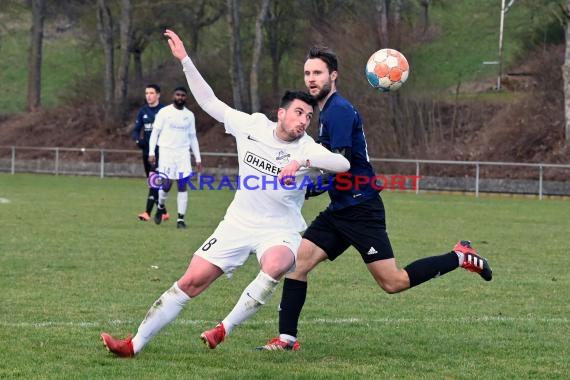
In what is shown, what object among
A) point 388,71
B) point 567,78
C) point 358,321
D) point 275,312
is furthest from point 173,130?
point 567,78

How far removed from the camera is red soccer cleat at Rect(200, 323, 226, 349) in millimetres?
6523

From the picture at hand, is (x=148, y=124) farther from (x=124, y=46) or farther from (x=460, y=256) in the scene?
(x=124, y=46)

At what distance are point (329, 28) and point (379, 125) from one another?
15.4ft

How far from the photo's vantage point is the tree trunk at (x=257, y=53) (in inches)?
1531

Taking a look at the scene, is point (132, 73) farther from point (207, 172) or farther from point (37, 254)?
point (37, 254)

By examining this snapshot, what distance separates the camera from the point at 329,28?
37.7m

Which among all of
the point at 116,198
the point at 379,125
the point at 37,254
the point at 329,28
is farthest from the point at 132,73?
the point at 37,254

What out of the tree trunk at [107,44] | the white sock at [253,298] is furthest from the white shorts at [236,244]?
Answer: the tree trunk at [107,44]

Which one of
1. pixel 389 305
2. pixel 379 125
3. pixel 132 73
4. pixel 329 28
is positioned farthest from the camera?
pixel 132 73

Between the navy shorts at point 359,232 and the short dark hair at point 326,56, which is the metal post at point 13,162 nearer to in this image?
the navy shorts at point 359,232

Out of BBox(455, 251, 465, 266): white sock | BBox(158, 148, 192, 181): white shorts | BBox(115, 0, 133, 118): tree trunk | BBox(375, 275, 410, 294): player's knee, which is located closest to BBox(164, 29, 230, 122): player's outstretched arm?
BBox(375, 275, 410, 294): player's knee

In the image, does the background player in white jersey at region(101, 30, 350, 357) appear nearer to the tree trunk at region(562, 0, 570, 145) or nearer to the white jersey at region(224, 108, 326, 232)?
the white jersey at region(224, 108, 326, 232)

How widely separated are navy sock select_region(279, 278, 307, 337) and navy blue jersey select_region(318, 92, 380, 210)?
0.59 metres

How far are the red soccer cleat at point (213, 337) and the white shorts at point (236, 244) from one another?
365 mm
